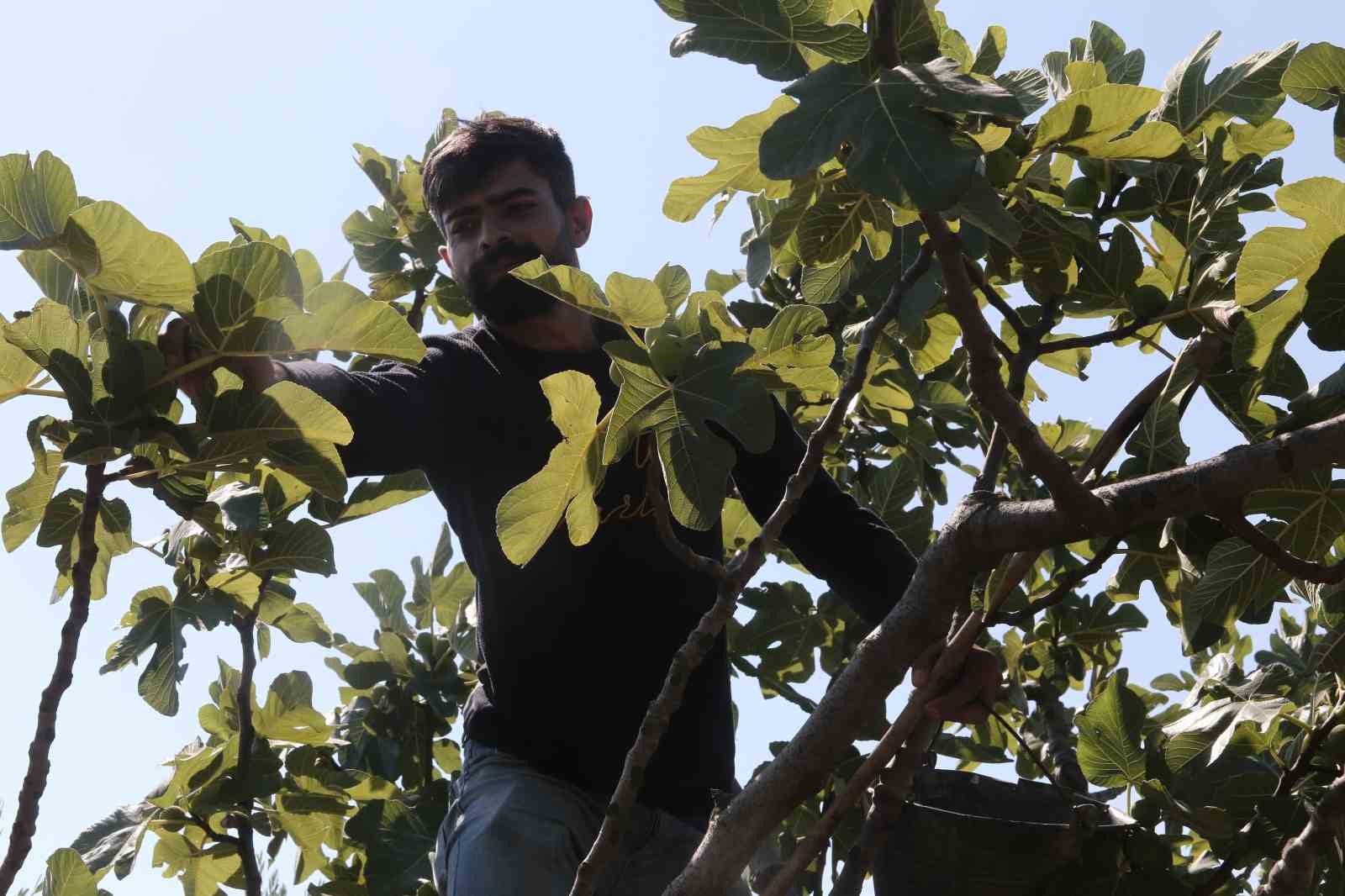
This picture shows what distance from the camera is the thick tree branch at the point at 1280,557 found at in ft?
4.45

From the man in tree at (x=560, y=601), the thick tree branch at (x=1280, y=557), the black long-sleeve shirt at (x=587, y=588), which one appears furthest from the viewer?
the black long-sleeve shirt at (x=587, y=588)

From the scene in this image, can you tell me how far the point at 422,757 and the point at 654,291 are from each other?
187 centimetres

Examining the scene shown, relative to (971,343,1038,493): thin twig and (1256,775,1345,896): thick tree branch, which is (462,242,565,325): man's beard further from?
(1256,775,1345,896): thick tree branch

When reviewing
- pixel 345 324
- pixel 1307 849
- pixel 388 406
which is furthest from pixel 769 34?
pixel 1307 849

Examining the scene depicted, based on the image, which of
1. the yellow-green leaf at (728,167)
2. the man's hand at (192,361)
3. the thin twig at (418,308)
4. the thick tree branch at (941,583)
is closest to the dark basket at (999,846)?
the thick tree branch at (941,583)

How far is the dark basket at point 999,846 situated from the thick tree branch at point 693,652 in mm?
366

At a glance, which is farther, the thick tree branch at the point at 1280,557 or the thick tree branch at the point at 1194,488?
the thick tree branch at the point at 1280,557

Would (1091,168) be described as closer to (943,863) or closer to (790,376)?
(790,376)

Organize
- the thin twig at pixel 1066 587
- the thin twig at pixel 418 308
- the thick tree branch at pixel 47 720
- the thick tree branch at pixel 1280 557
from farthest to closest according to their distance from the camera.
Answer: the thin twig at pixel 418 308
the thin twig at pixel 1066 587
the thick tree branch at pixel 1280 557
the thick tree branch at pixel 47 720

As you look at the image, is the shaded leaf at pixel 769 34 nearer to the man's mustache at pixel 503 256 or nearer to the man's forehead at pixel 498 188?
the man's mustache at pixel 503 256

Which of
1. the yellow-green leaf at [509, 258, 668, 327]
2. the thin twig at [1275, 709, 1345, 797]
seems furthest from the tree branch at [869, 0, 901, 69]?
the thin twig at [1275, 709, 1345, 797]

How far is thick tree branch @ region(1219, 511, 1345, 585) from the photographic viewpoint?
Result: 1.36 m

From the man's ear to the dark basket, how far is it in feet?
5.00

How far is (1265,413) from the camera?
169 centimetres
